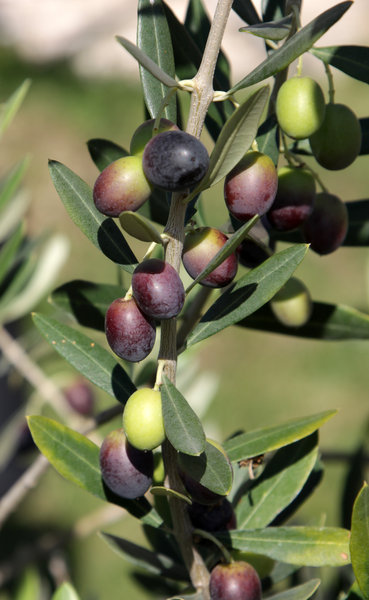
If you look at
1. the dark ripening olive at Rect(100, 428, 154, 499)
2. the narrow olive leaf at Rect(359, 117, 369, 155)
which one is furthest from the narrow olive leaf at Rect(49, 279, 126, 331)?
the narrow olive leaf at Rect(359, 117, 369, 155)

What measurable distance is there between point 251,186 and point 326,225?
0.19m

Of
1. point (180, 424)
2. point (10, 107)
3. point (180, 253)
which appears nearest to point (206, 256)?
point (180, 253)

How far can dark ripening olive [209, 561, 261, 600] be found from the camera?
0.64 meters

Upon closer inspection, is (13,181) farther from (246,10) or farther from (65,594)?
(65,594)

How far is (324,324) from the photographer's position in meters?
0.87

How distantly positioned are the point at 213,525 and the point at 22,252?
745 millimetres

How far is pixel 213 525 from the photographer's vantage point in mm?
698

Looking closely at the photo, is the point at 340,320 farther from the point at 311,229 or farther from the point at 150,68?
the point at 150,68

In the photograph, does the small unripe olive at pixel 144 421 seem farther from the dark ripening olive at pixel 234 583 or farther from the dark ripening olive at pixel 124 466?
the dark ripening olive at pixel 234 583

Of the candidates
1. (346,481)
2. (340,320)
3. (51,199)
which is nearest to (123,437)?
(340,320)

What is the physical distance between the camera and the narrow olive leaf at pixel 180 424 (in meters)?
0.54

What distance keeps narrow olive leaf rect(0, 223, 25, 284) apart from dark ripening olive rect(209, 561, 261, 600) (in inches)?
24.6

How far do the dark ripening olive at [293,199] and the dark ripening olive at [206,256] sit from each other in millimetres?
100

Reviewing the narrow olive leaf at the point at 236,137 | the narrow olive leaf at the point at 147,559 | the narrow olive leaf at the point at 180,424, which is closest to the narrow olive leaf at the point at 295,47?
the narrow olive leaf at the point at 236,137
